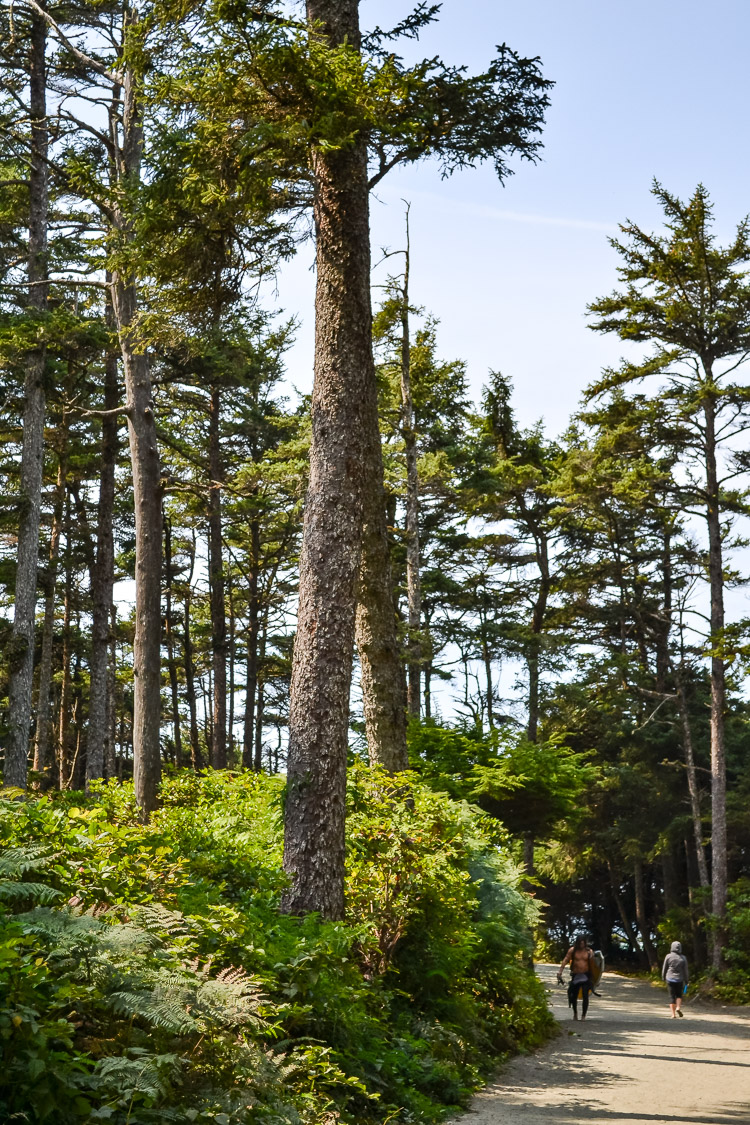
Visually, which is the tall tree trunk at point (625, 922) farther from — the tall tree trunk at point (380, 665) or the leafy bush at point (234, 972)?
the tall tree trunk at point (380, 665)

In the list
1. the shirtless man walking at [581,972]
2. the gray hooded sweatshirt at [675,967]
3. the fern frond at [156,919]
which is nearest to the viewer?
the fern frond at [156,919]

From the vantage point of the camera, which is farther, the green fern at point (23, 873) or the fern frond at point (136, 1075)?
the green fern at point (23, 873)

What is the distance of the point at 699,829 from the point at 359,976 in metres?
21.4

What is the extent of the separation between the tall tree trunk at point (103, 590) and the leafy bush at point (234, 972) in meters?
9.55

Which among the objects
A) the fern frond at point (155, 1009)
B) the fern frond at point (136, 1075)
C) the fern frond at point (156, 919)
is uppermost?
the fern frond at point (156, 919)

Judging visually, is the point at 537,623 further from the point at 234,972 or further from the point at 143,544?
the point at 234,972

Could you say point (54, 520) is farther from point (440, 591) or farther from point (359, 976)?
point (359, 976)

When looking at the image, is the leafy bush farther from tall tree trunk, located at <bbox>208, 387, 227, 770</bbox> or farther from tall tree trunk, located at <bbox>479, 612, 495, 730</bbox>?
tall tree trunk, located at <bbox>479, 612, 495, 730</bbox>

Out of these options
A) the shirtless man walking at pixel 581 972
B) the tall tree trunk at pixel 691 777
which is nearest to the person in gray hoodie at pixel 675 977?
the shirtless man walking at pixel 581 972

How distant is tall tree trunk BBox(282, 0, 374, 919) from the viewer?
26.2 feet

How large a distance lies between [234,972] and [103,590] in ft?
55.5

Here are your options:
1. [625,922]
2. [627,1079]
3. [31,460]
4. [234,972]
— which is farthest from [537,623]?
[234,972]

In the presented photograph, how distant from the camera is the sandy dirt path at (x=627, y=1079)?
24.2 ft

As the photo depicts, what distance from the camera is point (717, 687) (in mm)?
22359
